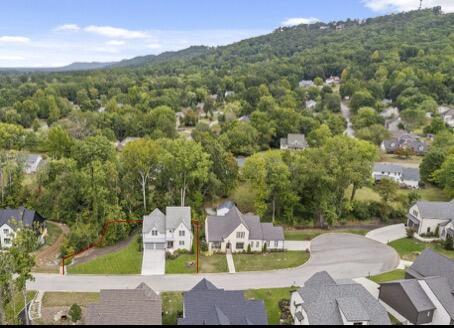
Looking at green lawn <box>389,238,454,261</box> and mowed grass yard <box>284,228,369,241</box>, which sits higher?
mowed grass yard <box>284,228,369,241</box>

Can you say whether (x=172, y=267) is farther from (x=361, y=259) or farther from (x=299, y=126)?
(x=299, y=126)

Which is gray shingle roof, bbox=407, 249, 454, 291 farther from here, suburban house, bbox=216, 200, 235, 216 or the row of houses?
suburban house, bbox=216, 200, 235, 216

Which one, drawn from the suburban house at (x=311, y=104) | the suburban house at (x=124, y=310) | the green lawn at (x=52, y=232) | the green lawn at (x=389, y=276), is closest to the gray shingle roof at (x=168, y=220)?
the green lawn at (x=52, y=232)

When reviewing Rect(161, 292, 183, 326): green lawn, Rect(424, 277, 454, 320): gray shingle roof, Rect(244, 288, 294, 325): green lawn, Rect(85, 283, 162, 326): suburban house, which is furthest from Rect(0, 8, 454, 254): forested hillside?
Rect(424, 277, 454, 320): gray shingle roof

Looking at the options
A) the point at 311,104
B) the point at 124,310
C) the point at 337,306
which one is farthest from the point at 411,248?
the point at 311,104

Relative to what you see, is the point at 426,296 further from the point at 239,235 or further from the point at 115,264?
the point at 115,264

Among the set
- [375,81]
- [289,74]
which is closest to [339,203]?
[375,81]
